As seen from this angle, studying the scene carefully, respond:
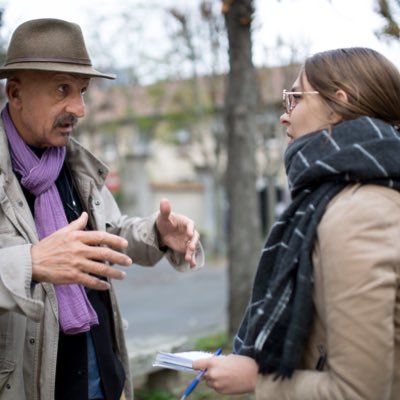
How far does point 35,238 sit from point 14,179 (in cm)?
25

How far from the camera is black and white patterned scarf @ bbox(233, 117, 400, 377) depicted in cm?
170

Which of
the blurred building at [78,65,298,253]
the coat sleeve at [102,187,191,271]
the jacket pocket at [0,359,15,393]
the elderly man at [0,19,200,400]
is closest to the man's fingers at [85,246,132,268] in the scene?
the elderly man at [0,19,200,400]

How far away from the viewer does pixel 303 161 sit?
179 centimetres

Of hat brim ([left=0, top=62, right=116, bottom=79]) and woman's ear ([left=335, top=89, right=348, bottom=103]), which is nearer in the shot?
woman's ear ([left=335, top=89, right=348, bottom=103])

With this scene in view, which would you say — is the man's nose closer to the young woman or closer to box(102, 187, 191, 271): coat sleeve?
box(102, 187, 191, 271): coat sleeve

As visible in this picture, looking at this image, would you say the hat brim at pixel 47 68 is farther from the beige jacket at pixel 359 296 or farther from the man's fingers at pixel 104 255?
the beige jacket at pixel 359 296

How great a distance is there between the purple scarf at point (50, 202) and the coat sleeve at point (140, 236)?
380 millimetres

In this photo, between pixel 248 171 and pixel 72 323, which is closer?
pixel 72 323

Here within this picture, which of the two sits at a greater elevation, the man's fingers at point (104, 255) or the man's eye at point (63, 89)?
the man's eye at point (63, 89)

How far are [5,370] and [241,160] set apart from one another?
4.75m

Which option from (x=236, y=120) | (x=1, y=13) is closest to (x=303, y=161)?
(x=1, y=13)

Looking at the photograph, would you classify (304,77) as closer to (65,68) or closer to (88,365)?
(65,68)

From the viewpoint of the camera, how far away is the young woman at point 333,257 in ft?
5.26

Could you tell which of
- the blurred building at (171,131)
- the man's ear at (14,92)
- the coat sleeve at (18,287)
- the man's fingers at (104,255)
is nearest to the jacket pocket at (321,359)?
the man's fingers at (104,255)
